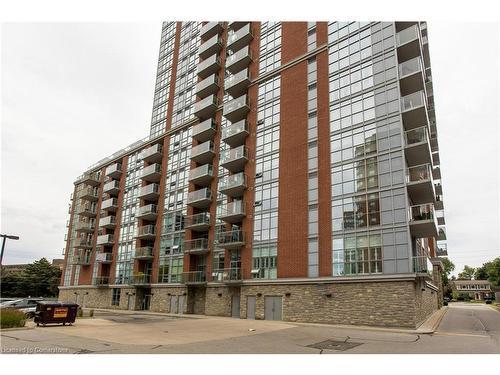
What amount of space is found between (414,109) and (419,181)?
5012mm

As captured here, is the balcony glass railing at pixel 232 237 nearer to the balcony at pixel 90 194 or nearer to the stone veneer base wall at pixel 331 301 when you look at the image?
the stone veneer base wall at pixel 331 301

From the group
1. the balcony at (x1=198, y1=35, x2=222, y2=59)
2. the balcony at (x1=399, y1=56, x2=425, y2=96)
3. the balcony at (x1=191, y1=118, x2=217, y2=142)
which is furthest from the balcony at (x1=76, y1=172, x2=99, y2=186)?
the balcony at (x1=399, y1=56, x2=425, y2=96)

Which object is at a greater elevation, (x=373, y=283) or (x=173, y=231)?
(x=173, y=231)

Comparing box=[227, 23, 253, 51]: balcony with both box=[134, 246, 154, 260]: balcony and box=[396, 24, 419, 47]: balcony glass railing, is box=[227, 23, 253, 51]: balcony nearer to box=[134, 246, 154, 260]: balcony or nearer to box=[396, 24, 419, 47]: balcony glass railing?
box=[396, 24, 419, 47]: balcony glass railing

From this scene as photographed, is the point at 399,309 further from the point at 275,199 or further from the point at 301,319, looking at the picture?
the point at 275,199

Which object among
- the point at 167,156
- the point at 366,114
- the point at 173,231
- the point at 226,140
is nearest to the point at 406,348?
the point at 366,114

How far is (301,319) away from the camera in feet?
85.9

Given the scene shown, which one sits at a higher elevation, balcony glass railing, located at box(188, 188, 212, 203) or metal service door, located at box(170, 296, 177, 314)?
balcony glass railing, located at box(188, 188, 212, 203)

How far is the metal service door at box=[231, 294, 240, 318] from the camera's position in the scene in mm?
32062

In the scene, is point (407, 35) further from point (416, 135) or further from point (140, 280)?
→ point (140, 280)

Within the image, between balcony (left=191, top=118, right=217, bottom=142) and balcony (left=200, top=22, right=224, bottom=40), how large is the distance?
1201 cm

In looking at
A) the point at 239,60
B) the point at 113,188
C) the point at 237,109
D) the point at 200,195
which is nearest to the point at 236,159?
the point at 237,109

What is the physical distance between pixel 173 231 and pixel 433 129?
30.2m

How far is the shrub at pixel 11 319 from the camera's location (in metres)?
17.7
